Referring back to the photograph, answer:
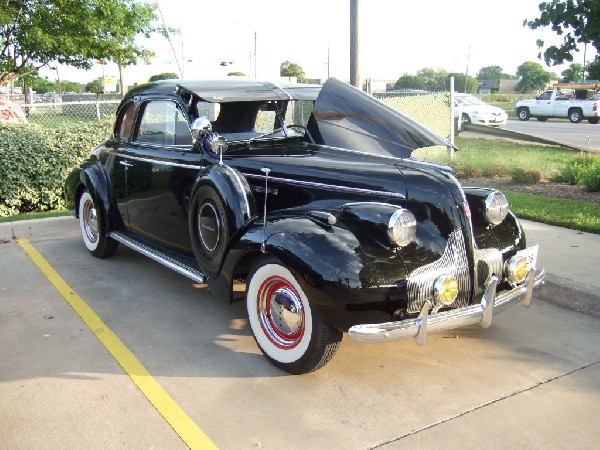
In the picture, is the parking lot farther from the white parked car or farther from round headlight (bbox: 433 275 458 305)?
the white parked car

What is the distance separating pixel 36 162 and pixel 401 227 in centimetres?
662

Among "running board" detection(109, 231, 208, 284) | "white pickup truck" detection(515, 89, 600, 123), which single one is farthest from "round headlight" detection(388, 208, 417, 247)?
"white pickup truck" detection(515, 89, 600, 123)

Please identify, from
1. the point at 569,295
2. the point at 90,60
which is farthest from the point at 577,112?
the point at 569,295

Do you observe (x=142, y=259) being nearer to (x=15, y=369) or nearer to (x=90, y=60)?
(x=15, y=369)

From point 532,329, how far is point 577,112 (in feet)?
91.0

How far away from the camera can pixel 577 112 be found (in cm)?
2869

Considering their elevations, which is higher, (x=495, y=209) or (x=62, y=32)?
(x=62, y=32)

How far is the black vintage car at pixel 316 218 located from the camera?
3.33 m

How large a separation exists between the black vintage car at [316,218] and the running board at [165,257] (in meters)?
0.02

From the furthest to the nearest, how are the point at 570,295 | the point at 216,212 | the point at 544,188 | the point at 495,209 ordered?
the point at 544,188 < the point at 570,295 < the point at 216,212 < the point at 495,209

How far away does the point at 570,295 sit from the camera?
4820 mm

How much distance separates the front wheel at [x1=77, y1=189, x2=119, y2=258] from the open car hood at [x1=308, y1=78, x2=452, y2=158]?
8.80 ft

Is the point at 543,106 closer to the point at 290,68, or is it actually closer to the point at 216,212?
the point at 216,212

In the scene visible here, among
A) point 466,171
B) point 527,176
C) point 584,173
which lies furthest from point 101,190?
point 584,173
